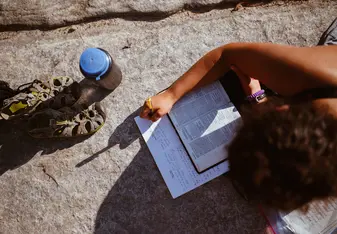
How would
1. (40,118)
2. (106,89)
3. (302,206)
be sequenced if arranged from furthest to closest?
(106,89), (40,118), (302,206)

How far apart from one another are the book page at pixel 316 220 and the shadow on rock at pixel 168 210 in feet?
0.36

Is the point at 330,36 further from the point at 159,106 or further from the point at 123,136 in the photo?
the point at 123,136

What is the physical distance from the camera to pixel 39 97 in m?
1.05

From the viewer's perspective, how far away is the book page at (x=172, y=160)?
1.12 meters

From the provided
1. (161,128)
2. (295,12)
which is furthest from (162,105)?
(295,12)

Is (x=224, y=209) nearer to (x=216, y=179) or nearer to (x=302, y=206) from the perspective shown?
(x=216, y=179)

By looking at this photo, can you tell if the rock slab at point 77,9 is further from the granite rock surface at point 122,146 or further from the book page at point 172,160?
the book page at point 172,160

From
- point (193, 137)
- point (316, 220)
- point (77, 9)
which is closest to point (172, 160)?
point (193, 137)

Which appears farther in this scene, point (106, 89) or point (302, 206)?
point (106, 89)

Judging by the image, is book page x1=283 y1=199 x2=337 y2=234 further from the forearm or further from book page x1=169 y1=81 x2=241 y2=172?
the forearm

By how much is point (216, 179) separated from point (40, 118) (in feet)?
2.14

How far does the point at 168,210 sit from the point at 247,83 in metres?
0.53

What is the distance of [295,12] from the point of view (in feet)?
4.12

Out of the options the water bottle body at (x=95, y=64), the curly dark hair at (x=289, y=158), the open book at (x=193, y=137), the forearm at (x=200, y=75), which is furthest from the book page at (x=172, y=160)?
the curly dark hair at (x=289, y=158)
